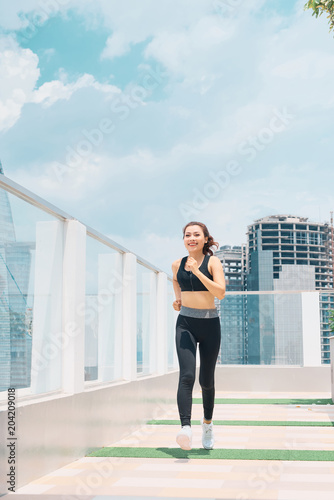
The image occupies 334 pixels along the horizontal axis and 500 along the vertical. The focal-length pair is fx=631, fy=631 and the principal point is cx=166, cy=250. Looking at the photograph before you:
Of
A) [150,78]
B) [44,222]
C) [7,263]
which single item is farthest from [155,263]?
[7,263]

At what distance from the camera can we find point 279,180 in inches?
4390

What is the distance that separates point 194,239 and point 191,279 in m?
0.31

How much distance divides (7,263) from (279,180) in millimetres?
110712

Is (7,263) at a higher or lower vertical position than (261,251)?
lower

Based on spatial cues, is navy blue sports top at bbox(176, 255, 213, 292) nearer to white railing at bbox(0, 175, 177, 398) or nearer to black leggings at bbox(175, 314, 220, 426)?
black leggings at bbox(175, 314, 220, 426)

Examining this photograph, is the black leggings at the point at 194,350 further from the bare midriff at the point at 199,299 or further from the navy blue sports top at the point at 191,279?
the navy blue sports top at the point at 191,279

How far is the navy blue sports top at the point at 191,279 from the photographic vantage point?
183 inches

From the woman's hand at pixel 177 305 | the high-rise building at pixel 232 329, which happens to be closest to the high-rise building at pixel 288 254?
the high-rise building at pixel 232 329

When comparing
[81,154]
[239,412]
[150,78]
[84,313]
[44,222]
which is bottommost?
[239,412]

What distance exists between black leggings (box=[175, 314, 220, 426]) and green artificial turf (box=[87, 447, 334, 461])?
0.30m

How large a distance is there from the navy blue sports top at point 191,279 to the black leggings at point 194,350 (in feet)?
0.71

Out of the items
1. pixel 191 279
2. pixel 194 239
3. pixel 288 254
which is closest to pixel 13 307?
pixel 191 279

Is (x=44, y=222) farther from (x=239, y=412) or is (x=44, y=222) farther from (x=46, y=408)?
(x=239, y=412)

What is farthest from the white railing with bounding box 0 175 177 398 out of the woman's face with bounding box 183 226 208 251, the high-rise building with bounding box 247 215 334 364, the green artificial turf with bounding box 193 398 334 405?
the high-rise building with bounding box 247 215 334 364
